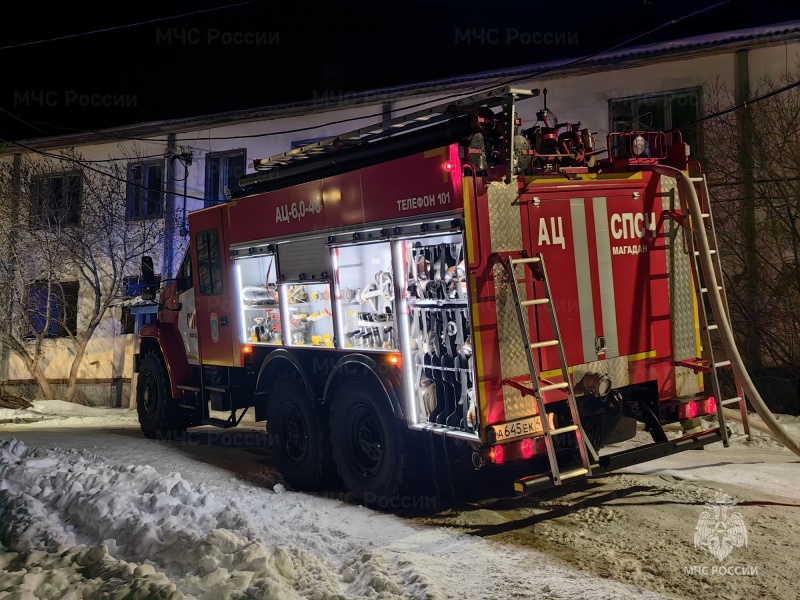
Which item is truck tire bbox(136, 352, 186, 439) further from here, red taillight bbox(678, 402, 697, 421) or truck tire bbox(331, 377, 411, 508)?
red taillight bbox(678, 402, 697, 421)

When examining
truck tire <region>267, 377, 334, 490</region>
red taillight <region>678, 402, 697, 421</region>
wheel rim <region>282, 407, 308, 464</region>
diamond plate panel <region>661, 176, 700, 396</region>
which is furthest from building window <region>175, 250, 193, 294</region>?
red taillight <region>678, 402, 697, 421</region>

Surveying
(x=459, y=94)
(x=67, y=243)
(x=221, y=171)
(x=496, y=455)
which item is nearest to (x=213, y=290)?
(x=496, y=455)

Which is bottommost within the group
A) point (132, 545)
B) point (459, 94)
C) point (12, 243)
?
point (132, 545)

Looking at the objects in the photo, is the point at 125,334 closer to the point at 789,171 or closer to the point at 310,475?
the point at 310,475

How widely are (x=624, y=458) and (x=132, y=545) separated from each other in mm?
3976

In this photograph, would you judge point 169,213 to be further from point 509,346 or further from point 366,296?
point 509,346

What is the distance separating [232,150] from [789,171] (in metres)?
12.8

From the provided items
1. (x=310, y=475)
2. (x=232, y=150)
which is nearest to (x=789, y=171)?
(x=310, y=475)

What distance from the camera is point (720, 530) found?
241 inches

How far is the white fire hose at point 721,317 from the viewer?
21.7 feet

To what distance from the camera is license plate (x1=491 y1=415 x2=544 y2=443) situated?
239 inches

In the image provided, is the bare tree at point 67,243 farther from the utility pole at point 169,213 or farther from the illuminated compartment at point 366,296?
the illuminated compartment at point 366,296

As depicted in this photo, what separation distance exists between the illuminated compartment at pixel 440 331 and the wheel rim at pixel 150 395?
6.07 meters

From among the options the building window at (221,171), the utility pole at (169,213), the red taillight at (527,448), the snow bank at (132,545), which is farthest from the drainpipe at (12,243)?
the red taillight at (527,448)
